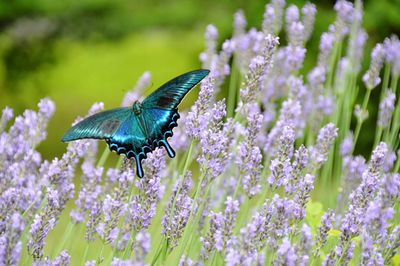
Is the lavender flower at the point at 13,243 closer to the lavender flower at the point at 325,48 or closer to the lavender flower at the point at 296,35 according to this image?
the lavender flower at the point at 296,35

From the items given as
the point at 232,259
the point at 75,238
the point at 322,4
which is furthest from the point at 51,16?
the point at 232,259

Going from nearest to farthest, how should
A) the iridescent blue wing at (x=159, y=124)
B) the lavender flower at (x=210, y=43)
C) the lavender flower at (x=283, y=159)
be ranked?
the lavender flower at (x=283, y=159) < the iridescent blue wing at (x=159, y=124) < the lavender flower at (x=210, y=43)

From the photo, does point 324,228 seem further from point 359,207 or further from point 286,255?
point 286,255

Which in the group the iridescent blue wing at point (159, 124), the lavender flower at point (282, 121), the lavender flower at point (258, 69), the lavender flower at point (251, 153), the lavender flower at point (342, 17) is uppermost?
the lavender flower at point (342, 17)

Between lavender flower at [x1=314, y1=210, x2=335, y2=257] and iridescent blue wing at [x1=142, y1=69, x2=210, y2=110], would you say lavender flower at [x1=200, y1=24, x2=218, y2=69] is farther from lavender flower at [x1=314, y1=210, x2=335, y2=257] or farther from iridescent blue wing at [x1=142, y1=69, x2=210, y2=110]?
lavender flower at [x1=314, y1=210, x2=335, y2=257]

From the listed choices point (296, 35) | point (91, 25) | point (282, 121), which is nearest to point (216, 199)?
point (282, 121)

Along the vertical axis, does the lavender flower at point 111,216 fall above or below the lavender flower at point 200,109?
below

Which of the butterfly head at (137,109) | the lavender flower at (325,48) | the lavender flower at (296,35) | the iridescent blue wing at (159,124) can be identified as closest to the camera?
the iridescent blue wing at (159,124)

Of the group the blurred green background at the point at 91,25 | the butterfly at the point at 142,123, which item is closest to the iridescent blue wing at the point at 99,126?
the butterfly at the point at 142,123
